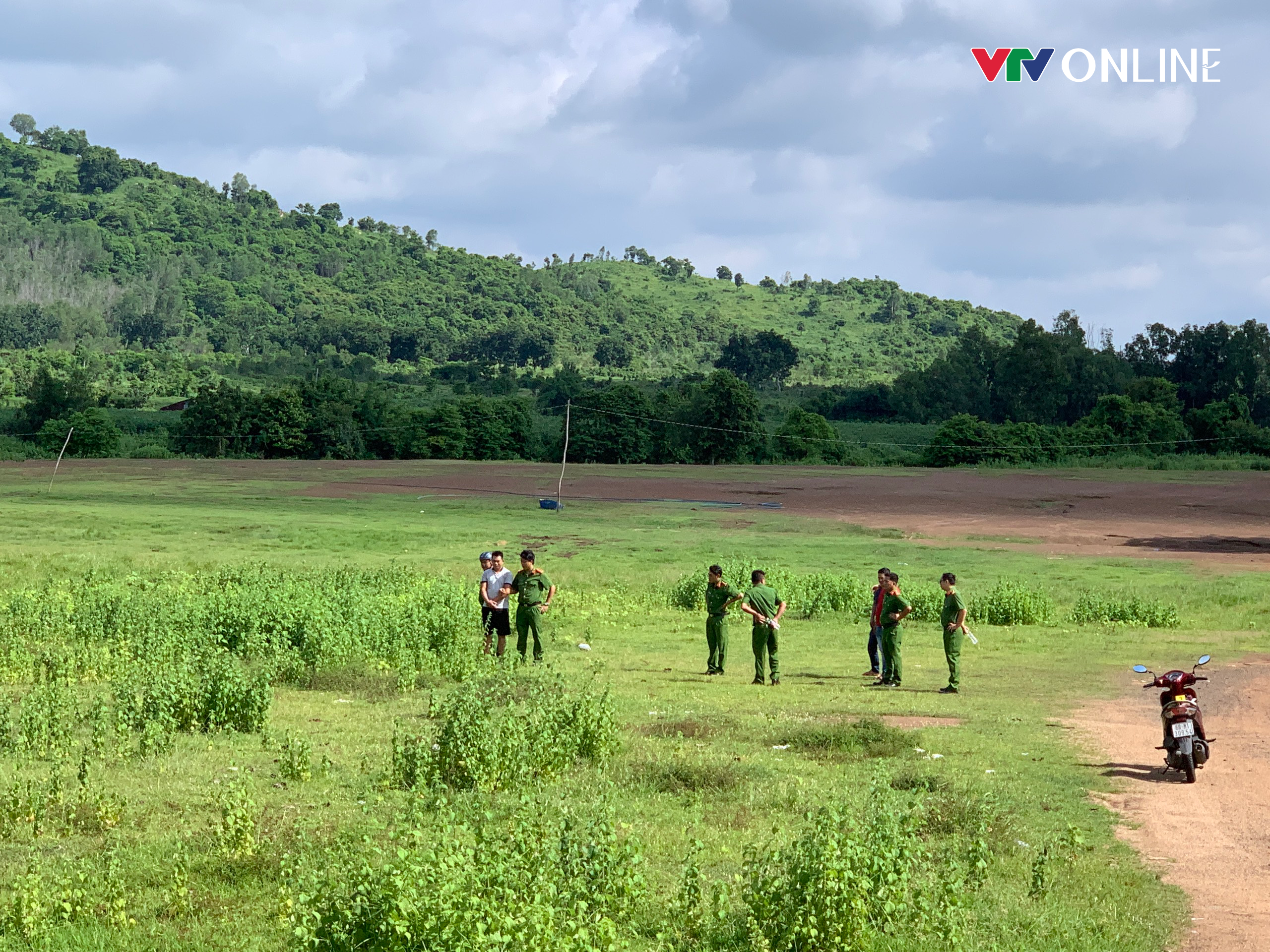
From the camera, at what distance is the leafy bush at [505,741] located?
35.8 feet

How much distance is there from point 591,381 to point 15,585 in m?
106

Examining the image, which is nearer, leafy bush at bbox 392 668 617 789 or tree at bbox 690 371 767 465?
leafy bush at bbox 392 668 617 789

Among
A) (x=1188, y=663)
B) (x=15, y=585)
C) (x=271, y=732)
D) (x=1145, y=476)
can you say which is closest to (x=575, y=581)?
(x=15, y=585)

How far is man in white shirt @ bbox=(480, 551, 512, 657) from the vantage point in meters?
18.0

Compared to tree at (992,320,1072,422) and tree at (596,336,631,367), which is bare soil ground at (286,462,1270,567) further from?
tree at (596,336,631,367)

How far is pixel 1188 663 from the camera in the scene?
18.9 metres

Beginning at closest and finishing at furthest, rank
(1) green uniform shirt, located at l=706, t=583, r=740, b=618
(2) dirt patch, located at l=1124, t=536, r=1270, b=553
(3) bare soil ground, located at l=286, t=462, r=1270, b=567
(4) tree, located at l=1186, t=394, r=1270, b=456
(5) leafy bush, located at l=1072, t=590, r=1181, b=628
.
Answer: (1) green uniform shirt, located at l=706, t=583, r=740, b=618, (5) leafy bush, located at l=1072, t=590, r=1181, b=628, (2) dirt patch, located at l=1124, t=536, r=1270, b=553, (3) bare soil ground, located at l=286, t=462, r=1270, b=567, (4) tree, located at l=1186, t=394, r=1270, b=456

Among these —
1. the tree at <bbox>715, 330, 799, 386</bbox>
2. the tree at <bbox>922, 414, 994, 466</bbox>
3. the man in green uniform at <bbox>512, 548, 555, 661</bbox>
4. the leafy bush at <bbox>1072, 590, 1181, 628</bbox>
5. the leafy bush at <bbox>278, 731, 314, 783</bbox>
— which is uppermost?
the tree at <bbox>715, 330, 799, 386</bbox>

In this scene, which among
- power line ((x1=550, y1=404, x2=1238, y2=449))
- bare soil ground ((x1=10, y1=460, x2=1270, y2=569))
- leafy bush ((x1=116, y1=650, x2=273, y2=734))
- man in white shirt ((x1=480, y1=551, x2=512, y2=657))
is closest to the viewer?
leafy bush ((x1=116, y1=650, x2=273, y2=734))

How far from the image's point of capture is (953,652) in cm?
1642

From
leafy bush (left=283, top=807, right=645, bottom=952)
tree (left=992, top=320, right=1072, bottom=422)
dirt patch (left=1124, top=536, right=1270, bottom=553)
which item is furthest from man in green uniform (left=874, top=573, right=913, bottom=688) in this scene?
tree (left=992, top=320, right=1072, bottom=422)

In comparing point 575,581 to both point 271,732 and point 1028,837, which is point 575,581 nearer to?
point 271,732

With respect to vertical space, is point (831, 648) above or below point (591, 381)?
below

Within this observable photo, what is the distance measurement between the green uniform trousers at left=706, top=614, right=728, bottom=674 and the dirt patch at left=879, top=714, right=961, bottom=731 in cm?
333
